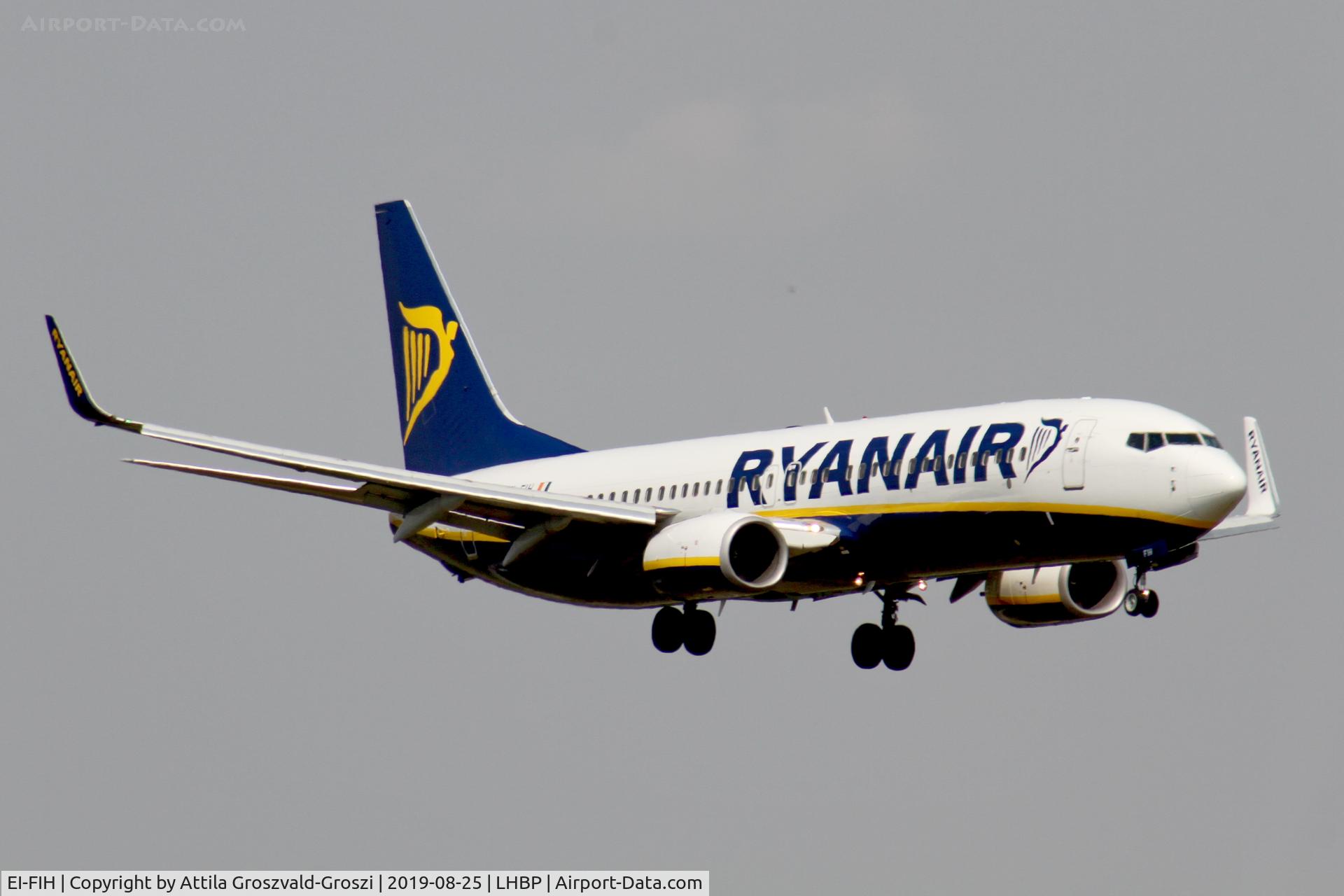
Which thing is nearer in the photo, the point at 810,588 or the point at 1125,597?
the point at 1125,597

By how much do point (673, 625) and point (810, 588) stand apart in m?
3.96

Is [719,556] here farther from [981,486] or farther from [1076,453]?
[1076,453]

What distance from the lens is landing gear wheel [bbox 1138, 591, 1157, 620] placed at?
41.6 m

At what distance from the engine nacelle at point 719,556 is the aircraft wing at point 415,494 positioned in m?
1.98

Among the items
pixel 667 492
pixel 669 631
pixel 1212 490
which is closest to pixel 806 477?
pixel 667 492

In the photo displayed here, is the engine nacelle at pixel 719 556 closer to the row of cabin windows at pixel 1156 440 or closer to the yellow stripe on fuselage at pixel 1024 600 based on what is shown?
the row of cabin windows at pixel 1156 440

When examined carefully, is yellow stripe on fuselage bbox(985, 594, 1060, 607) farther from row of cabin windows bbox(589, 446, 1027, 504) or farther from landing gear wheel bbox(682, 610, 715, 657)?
row of cabin windows bbox(589, 446, 1027, 504)

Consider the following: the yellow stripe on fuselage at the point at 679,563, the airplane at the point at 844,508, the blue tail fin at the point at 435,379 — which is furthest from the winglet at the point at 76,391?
the blue tail fin at the point at 435,379

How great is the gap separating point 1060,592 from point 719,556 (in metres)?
9.37

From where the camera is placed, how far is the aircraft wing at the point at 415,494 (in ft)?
145

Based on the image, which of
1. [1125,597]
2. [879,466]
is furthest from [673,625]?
[1125,597]

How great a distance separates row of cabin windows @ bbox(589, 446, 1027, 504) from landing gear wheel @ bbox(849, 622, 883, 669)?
507cm

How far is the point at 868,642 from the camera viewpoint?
50.0 meters

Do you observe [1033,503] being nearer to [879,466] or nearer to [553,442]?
[879,466]
